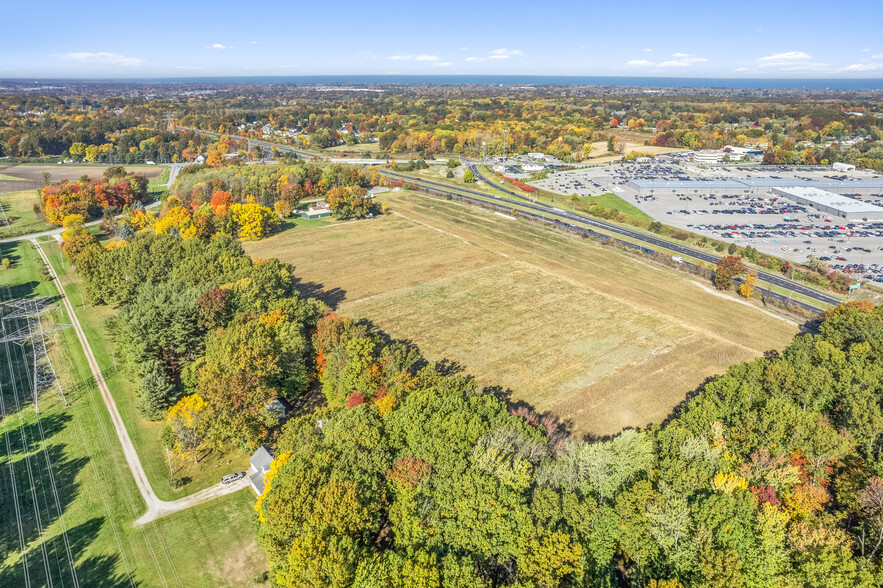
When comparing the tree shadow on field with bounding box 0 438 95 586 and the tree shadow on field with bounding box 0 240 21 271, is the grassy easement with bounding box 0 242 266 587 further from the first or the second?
the tree shadow on field with bounding box 0 240 21 271

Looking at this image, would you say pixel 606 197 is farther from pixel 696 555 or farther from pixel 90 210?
pixel 90 210

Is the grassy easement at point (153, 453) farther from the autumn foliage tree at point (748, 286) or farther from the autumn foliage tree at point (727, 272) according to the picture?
the autumn foliage tree at point (748, 286)

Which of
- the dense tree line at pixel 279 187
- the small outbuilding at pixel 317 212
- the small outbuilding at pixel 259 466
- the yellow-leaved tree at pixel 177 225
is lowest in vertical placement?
the small outbuilding at pixel 259 466

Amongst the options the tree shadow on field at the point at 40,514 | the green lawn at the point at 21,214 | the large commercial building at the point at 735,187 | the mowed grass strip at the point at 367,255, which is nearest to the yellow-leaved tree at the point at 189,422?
the tree shadow on field at the point at 40,514

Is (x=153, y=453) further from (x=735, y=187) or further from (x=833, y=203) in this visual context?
(x=735, y=187)

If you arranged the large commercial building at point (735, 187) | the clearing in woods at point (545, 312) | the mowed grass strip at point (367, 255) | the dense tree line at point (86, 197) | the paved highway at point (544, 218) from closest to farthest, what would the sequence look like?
1. the clearing in woods at point (545, 312)
2. the paved highway at point (544, 218)
3. the mowed grass strip at point (367, 255)
4. the dense tree line at point (86, 197)
5. the large commercial building at point (735, 187)

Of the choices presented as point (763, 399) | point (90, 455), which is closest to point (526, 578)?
point (763, 399)

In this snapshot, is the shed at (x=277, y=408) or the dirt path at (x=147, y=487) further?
the shed at (x=277, y=408)
